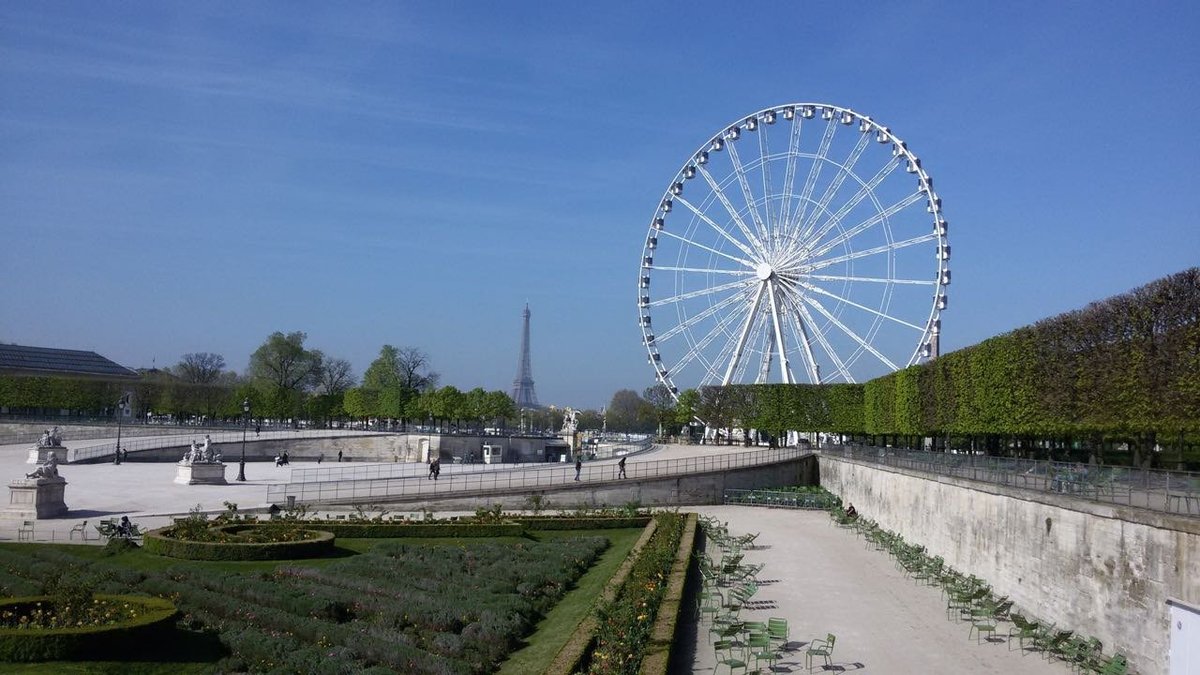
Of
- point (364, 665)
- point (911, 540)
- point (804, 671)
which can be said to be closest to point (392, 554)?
point (364, 665)

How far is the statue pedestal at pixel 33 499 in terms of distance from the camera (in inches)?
A: 1265

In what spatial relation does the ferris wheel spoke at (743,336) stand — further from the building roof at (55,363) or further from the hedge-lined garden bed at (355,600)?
the building roof at (55,363)

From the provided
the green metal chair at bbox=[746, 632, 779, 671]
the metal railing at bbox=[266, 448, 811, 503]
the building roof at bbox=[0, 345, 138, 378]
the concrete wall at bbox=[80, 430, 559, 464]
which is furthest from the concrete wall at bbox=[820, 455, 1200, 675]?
the building roof at bbox=[0, 345, 138, 378]

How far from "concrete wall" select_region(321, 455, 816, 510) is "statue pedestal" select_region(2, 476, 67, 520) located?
35.3 ft

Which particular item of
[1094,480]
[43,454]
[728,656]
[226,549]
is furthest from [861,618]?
[43,454]

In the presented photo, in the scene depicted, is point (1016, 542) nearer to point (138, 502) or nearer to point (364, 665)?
point (364, 665)

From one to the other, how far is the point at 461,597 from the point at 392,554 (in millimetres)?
6478

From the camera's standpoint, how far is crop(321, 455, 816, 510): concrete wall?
41109mm

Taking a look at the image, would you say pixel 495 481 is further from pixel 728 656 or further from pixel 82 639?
pixel 82 639

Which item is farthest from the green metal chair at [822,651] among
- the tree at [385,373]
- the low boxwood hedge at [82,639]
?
the tree at [385,373]

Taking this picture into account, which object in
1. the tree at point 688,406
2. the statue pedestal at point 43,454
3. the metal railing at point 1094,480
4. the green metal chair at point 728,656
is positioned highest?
the tree at point 688,406

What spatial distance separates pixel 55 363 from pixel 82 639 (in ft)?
351

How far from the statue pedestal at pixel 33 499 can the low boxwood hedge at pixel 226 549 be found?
740cm

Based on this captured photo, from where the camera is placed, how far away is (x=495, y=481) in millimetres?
43875
